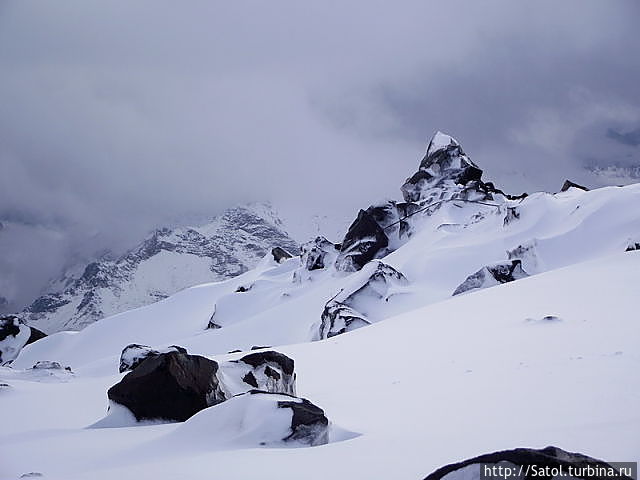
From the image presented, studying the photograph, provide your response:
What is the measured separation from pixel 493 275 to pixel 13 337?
4082cm

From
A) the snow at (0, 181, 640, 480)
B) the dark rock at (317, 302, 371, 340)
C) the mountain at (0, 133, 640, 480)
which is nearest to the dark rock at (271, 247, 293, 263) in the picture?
the dark rock at (317, 302, 371, 340)

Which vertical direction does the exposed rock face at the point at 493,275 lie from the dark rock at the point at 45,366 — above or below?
above

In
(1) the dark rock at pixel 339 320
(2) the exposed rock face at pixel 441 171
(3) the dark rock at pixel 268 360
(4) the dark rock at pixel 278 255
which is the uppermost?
(2) the exposed rock face at pixel 441 171

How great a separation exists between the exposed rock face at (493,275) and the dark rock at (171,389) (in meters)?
21.5

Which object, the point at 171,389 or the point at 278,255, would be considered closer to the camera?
the point at 171,389

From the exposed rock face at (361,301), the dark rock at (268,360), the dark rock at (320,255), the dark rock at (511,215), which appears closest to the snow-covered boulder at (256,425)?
the dark rock at (268,360)

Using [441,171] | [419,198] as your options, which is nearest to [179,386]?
[419,198]

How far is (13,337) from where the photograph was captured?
158 ft

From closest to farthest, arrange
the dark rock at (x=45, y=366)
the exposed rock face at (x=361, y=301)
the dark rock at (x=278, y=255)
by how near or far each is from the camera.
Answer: the dark rock at (x=45, y=366)
the exposed rock face at (x=361, y=301)
the dark rock at (x=278, y=255)

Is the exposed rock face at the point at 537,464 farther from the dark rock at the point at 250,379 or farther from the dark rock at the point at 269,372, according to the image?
the dark rock at the point at 250,379

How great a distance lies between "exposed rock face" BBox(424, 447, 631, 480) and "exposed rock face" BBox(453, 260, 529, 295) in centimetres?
2564

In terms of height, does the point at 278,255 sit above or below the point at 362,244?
above

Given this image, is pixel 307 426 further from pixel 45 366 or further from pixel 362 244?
pixel 362 244

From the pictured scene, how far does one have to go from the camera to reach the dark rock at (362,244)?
48281 mm
